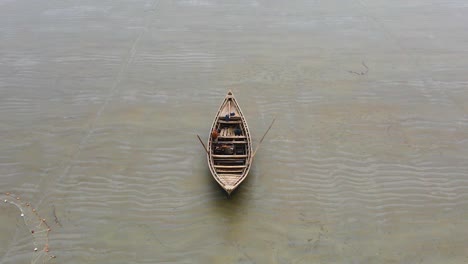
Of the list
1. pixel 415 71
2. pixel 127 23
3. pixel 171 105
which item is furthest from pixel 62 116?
pixel 415 71

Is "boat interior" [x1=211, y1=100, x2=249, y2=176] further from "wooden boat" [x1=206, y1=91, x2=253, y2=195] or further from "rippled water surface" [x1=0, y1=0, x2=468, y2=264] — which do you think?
"rippled water surface" [x1=0, y1=0, x2=468, y2=264]

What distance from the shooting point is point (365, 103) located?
1755 cm

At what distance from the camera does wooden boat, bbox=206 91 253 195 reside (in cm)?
1308

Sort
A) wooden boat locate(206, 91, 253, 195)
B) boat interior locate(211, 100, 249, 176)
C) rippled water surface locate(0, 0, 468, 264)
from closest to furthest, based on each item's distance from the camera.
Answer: rippled water surface locate(0, 0, 468, 264) < wooden boat locate(206, 91, 253, 195) < boat interior locate(211, 100, 249, 176)

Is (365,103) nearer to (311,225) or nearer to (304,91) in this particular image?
(304,91)

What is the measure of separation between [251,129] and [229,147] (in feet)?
7.24

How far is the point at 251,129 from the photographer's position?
1612cm

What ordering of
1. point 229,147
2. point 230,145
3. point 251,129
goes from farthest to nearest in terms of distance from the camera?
point 251,129, point 230,145, point 229,147

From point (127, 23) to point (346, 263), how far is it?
19347 millimetres

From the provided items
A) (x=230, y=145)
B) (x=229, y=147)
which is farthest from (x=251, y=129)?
(x=229, y=147)

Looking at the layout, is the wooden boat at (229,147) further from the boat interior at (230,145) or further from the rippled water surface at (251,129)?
the rippled water surface at (251,129)

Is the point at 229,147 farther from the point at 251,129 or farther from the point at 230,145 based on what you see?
the point at 251,129

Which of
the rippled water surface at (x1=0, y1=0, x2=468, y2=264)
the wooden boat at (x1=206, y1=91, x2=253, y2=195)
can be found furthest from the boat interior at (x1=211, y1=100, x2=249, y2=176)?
the rippled water surface at (x1=0, y1=0, x2=468, y2=264)

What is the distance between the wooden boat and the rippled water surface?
822 mm
